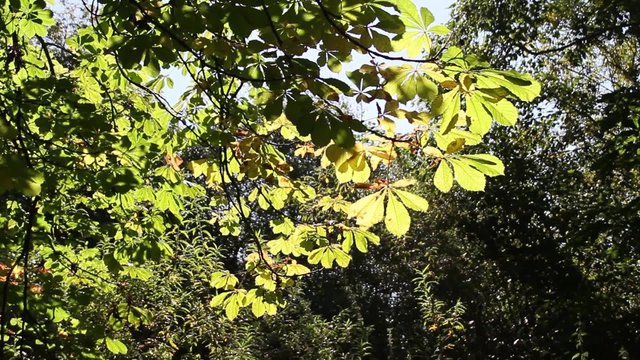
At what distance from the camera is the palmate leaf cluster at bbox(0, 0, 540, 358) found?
1.14 metres

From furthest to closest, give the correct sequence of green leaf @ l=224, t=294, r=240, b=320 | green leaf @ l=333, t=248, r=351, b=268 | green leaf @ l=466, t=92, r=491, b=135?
green leaf @ l=224, t=294, r=240, b=320, green leaf @ l=333, t=248, r=351, b=268, green leaf @ l=466, t=92, r=491, b=135

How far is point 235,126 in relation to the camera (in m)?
1.78

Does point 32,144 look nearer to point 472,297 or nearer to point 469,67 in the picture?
point 469,67

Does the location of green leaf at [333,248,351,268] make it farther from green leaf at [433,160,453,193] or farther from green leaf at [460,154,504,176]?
green leaf at [460,154,504,176]

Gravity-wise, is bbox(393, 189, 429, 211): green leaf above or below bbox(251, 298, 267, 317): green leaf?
below

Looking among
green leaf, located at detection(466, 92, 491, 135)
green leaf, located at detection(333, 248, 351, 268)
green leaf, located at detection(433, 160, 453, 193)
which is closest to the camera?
green leaf, located at detection(466, 92, 491, 135)

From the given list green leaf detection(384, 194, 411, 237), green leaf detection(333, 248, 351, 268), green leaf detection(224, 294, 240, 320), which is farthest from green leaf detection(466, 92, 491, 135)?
green leaf detection(224, 294, 240, 320)

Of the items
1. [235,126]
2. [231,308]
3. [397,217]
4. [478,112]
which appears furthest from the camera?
[231,308]

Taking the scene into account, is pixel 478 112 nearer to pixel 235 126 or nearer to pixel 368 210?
pixel 368 210

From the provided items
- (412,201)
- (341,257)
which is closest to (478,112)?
(412,201)

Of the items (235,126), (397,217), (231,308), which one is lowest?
(397,217)

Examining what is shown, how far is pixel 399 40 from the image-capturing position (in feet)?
4.07

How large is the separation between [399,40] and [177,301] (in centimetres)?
392

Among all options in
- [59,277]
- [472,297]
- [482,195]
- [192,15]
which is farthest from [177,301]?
[472,297]
